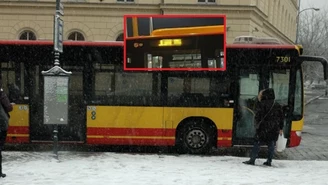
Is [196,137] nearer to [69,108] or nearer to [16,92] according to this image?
[69,108]

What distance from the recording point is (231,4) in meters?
24.2

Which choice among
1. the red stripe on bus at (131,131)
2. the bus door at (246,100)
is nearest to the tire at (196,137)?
the red stripe on bus at (131,131)

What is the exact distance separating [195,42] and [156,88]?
1714 mm

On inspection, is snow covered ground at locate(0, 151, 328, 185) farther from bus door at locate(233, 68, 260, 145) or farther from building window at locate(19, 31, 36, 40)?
building window at locate(19, 31, 36, 40)

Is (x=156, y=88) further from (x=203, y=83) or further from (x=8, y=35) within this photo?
(x=8, y=35)

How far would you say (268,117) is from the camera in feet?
27.6

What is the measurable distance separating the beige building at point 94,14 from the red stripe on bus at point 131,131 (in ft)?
50.1

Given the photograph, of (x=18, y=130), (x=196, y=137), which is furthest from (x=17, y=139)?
(x=196, y=137)

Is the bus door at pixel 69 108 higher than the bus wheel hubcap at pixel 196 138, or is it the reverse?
the bus door at pixel 69 108

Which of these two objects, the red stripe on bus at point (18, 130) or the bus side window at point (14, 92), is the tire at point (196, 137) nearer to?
the red stripe on bus at point (18, 130)

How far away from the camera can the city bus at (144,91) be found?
9.96 m

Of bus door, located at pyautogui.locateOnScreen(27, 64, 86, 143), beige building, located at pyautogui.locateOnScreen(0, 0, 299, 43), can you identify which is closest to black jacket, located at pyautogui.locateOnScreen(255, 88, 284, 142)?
bus door, located at pyautogui.locateOnScreen(27, 64, 86, 143)

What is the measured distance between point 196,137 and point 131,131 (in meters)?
1.80

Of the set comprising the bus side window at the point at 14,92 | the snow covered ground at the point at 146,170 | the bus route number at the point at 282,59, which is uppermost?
the bus route number at the point at 282,59
